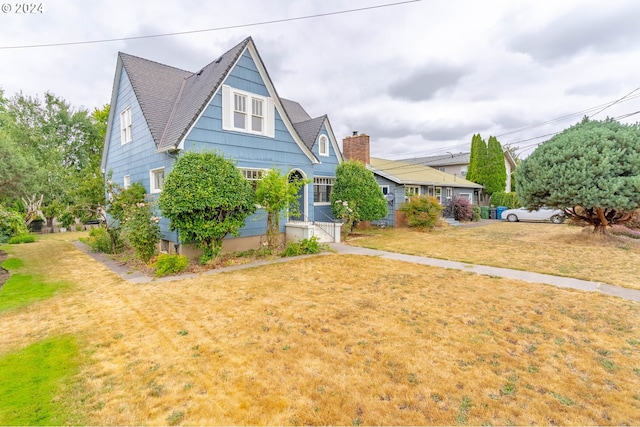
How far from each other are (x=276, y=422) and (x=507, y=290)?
5.97 metres

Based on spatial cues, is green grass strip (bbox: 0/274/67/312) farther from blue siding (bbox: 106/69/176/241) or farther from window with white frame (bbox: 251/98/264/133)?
window with white frame (bbox: 251/98/264/133)

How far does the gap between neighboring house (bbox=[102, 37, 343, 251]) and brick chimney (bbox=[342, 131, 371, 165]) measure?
7488 mm

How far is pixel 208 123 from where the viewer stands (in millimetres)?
10047

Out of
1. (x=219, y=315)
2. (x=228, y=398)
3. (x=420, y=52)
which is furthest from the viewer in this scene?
(x=420, y=52)

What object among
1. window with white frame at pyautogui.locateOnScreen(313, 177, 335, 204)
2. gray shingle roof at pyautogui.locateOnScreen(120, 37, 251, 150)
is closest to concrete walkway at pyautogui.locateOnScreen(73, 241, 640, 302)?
gray shingle roof at pyautogui.locateOnScreen(120, 37, 251, 150)

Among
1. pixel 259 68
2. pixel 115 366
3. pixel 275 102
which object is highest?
pixel 259 68

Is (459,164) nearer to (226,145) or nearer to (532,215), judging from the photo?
(532,215)

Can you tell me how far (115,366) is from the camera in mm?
3664

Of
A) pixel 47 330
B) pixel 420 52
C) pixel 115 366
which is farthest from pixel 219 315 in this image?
pixel 420 52

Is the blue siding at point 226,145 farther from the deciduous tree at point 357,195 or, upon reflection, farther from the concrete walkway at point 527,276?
the concrete walkway at point 527,276

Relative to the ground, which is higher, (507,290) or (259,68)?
(259,68)

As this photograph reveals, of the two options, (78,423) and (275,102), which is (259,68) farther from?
(78,423)

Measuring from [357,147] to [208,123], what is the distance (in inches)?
476

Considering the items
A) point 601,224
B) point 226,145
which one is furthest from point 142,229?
point 601,224
